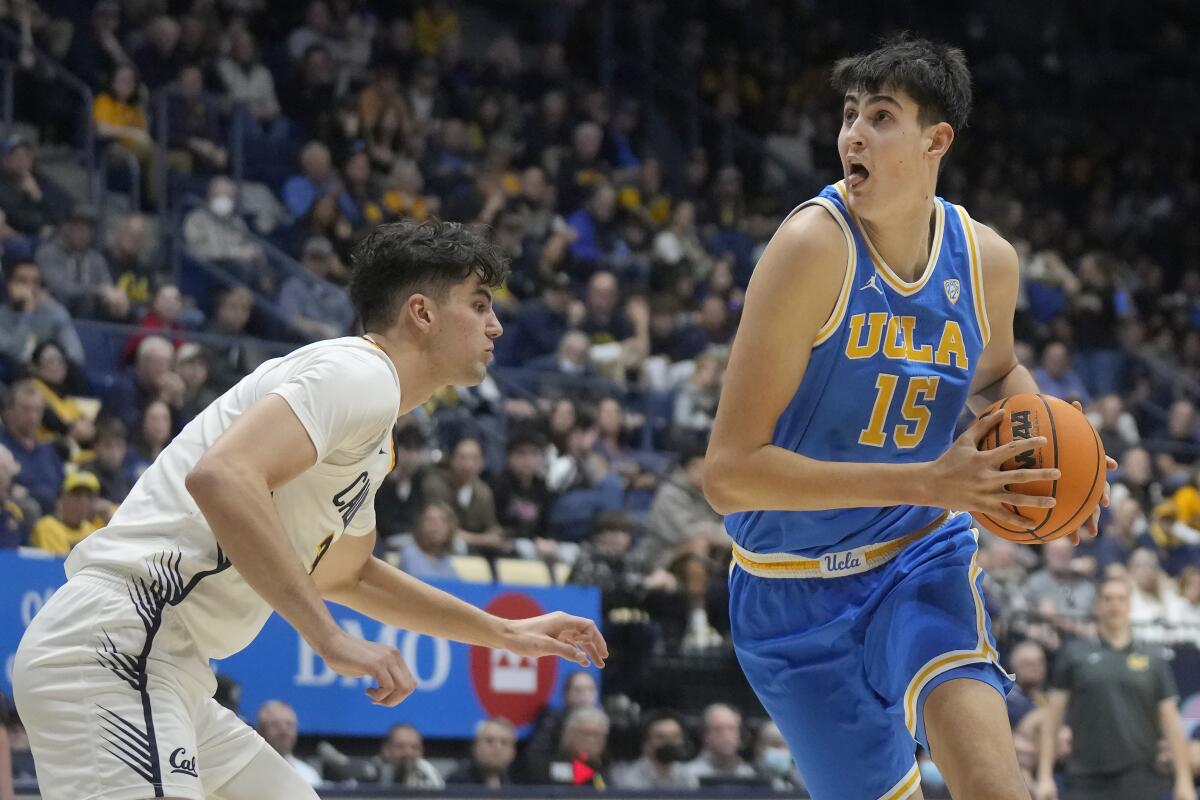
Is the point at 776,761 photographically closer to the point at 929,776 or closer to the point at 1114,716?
the point at 929,776

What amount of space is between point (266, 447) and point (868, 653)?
1.55m

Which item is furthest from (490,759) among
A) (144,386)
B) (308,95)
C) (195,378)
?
(308,95)

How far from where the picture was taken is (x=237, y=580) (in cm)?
350

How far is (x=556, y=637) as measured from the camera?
404 centimetres

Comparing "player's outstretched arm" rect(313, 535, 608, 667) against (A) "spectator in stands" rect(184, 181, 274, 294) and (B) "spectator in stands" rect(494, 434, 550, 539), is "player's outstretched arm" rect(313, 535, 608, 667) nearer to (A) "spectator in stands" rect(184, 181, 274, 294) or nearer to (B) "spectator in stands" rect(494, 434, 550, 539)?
(B) "spectator in stands" rect(494, 434, 550, 539)

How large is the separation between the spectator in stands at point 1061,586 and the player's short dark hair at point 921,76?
7737mm

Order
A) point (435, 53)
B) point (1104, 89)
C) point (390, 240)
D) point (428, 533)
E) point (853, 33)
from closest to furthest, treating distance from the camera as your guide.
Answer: point (390, 240) → point (428, 533) → point (435, 53) → point (853, 33) → point (1104, 89)

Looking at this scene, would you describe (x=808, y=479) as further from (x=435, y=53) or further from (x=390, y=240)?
(x=435, y=53)

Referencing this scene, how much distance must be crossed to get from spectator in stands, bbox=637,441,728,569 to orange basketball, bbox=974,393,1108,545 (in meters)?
6.46

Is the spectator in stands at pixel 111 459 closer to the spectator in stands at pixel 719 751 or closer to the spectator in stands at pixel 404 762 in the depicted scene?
the spectator in stands at pixel 404 762

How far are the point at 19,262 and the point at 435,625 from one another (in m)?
6.53

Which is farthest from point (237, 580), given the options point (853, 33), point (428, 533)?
point (853, 33)

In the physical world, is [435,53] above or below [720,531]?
above

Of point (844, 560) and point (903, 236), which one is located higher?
point (903, 236)
